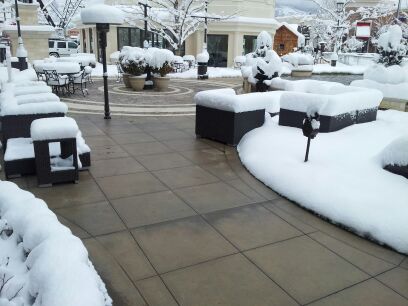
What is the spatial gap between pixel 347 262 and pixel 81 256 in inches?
127

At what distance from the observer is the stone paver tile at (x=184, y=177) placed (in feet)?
22.0

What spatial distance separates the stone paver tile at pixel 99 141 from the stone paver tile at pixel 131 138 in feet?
0.56

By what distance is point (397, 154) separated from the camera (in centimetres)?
630

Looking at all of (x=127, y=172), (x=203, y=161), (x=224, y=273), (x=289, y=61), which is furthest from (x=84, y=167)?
(x=289, y=61)

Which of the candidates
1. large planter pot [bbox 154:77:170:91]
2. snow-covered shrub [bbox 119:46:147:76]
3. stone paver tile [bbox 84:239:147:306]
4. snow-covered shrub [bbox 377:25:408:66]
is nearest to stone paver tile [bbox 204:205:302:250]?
stone paver tile [bbox 84:239:147:306]

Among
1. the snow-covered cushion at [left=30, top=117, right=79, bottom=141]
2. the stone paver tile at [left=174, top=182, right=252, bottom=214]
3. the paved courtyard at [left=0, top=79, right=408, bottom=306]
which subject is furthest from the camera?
the snow-covered cushion at [left=30, top=117, right=79, bottom=141]

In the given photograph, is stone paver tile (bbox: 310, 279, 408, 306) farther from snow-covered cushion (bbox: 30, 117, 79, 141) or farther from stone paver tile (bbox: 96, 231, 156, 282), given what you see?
snow-covered cushion (bbox: 30, 117, 79, 141)

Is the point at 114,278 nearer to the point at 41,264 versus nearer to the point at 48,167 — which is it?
the point at 41,264

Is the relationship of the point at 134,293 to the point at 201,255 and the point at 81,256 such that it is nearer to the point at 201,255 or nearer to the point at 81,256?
the point at 201,255

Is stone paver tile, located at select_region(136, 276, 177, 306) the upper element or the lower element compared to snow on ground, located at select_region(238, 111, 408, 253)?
lower

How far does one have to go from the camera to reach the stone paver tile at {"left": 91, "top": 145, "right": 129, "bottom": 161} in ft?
26.2

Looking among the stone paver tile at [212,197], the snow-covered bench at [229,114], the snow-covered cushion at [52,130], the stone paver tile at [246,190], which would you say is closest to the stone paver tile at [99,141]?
the snow-covered bench at [229,114]

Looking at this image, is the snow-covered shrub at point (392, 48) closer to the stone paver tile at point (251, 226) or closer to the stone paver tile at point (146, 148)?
the stone paver tile at point (146, 148)

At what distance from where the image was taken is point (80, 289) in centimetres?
235
